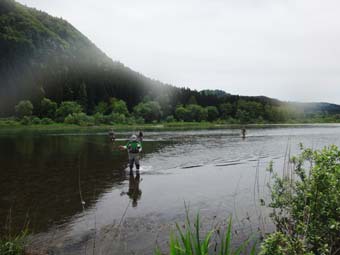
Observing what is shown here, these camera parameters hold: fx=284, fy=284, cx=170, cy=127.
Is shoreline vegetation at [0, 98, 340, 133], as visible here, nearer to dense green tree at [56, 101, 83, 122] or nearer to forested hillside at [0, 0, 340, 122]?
dense green tree at [56, 101, 83, 122]

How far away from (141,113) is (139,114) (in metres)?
1.15

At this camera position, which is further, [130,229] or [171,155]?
[171,155]

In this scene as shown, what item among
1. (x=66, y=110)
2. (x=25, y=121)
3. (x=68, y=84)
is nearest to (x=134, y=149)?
(x=25, y=121)

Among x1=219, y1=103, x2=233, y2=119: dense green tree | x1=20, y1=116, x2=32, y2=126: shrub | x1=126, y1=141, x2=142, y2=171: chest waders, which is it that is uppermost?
x1=219, y1=103, x2=233, y2=119: dense green tree

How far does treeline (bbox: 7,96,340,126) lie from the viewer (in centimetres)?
12175

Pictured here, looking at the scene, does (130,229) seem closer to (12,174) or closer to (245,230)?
(245,230)

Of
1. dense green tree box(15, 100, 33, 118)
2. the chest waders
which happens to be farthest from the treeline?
the chest waders

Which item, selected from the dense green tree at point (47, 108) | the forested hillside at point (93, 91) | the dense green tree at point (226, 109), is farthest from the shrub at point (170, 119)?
the dense green tree at point (47, 108)

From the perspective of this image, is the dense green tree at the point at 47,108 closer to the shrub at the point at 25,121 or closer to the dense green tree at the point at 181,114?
the shrub at the point at 25,121

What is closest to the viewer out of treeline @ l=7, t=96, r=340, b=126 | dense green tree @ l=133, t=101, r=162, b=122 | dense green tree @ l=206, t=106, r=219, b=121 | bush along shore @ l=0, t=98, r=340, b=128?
bush along shore @ l=0, t=98, r=340, b=128

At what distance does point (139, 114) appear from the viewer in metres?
144

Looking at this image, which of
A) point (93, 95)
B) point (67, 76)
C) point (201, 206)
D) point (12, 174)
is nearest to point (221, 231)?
point (201, 206)

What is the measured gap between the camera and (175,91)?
618 ft

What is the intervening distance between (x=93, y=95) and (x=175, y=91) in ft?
182
